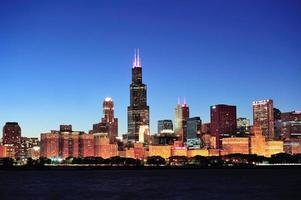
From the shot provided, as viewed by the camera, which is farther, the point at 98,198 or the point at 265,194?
the point at 265,194

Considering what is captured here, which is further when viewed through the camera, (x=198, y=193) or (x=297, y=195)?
(x=198, y=193)

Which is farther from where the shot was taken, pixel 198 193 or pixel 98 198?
pixel 198 193

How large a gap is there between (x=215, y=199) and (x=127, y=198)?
1321 centimetres

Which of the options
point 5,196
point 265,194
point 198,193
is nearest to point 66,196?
point 5,196

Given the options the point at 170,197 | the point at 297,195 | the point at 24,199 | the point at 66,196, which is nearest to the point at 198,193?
the point at 170,197

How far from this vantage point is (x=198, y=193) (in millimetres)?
92312

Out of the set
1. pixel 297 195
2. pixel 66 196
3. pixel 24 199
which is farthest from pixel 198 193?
pixel 24 199

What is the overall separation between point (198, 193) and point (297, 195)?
629 inches

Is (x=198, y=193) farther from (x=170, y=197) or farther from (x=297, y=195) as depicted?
(x=297, y=195)

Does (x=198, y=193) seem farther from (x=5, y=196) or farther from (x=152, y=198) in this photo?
(x=5, y=196)

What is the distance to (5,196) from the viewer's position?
87.6 metres

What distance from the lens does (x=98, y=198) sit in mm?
83125

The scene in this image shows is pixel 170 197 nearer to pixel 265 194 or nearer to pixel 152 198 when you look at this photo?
pixel 152 198

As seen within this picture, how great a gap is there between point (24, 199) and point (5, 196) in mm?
6338
